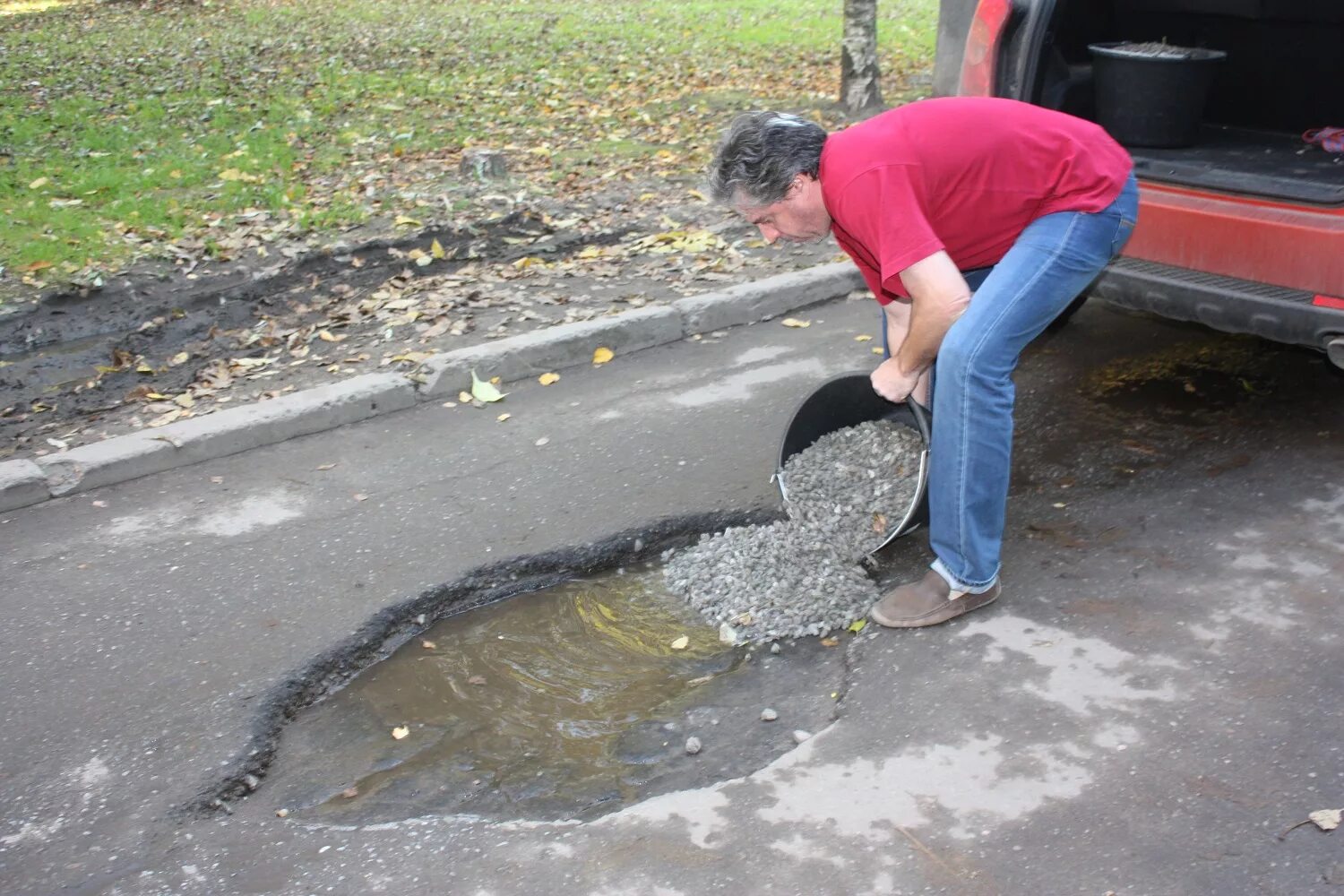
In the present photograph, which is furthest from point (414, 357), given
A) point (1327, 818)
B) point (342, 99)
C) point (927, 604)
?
point (342, 99)

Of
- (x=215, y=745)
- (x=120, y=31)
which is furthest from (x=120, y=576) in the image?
(x=120, y=31)

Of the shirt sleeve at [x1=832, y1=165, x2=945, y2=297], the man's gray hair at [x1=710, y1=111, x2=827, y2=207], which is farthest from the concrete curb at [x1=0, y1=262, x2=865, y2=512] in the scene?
the shirt sleeve at [x1=832, y1=165, x2=945, y2=297]

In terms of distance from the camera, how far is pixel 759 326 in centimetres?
584

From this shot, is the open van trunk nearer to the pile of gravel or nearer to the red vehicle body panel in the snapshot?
the red vehicle body panel

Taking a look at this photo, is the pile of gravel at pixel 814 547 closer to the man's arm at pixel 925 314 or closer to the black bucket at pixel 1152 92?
the man's arm at pixel 925 314

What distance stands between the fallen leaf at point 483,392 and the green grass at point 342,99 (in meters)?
2.10

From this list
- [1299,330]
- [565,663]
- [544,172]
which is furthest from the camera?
[544,172]

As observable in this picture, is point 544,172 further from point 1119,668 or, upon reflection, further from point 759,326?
point 1119,668

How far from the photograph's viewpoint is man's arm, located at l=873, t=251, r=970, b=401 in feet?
9.77

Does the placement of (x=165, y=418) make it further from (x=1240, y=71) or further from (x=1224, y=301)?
(x=1240, y=71)

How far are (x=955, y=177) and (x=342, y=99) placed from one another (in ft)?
26.4

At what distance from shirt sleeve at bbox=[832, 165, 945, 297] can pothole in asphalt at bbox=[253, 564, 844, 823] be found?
3.76 ft

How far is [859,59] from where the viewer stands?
30.0 feet

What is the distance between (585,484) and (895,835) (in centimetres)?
204
